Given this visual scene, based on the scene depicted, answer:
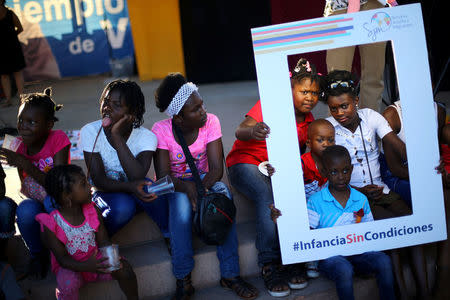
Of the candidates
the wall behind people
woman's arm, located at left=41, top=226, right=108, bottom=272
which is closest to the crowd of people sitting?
woman's arm, located at left=41, top=226, right=108, bottom=272

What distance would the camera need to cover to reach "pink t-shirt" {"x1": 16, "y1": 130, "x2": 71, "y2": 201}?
109 inches

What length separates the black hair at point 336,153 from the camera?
2.61 metres

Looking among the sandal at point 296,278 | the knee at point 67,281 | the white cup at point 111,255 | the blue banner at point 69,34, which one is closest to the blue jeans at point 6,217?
the knee at point 67,281

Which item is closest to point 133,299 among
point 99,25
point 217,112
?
point 217,112

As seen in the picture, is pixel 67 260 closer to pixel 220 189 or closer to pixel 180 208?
pixel 180 208

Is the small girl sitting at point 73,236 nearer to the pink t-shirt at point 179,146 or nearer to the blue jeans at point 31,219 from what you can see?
the blue jeans at point 31,219

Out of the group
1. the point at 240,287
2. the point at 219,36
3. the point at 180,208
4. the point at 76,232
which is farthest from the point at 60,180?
the point at 219,36

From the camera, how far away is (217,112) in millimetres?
5336

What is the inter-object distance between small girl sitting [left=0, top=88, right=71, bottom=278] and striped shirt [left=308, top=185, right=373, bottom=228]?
139cm

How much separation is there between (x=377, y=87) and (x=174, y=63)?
13.8 feet

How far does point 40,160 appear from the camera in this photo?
9.16ft

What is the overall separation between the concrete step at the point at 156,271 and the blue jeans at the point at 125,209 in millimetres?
207

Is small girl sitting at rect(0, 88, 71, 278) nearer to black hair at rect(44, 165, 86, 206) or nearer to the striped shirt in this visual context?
black hair at rect(44, 165, 86, 206)

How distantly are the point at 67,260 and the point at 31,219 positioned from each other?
13.6 inches
